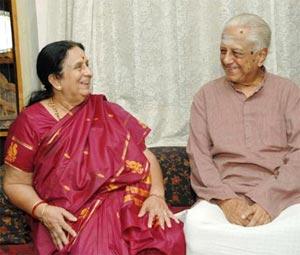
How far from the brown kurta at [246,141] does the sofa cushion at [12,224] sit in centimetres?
74

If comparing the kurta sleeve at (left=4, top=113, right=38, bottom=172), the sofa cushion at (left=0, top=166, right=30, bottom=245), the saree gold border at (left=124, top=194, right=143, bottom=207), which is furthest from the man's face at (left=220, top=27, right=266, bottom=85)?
the sofa cushion at (left=0, top=166, right=30, bottom=245)

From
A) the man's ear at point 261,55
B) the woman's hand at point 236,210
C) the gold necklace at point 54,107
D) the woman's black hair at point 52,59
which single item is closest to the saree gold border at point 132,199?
the woman's hand at point 236,210

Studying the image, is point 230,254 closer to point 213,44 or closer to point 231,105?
point 231,105

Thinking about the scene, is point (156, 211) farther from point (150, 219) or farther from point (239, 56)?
point (239, 56)

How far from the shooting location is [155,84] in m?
2.76

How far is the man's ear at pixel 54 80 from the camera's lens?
2.18 m

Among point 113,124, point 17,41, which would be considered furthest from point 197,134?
point 17,41

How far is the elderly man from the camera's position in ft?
6.82

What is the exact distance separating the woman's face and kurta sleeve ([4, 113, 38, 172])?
0.68 feet

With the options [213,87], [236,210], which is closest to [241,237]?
[236,210]

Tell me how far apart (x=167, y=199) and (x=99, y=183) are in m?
0.51

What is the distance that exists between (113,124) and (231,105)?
1.67 ft

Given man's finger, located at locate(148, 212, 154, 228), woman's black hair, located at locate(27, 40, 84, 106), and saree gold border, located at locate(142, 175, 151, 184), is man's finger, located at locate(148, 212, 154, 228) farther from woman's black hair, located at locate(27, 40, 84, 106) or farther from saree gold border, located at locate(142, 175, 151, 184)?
woman's black hair, located at locate(27, 40, 84, 106)

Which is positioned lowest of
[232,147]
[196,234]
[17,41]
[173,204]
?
[173,204]
